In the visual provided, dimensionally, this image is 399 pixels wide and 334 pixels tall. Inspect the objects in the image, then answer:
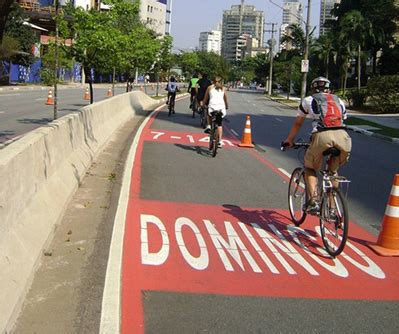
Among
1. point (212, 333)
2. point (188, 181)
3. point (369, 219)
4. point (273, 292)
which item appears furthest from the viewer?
point (188, 181)

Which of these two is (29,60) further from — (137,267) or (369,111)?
(137,267)

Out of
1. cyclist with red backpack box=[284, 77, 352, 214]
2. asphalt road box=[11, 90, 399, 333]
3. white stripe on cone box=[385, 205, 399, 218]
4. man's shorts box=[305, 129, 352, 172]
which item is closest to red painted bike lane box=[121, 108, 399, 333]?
asphalt road box=[11, 90, 399, 333]

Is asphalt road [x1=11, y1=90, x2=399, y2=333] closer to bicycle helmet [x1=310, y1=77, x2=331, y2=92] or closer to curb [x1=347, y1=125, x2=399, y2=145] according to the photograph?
bicycle helmet [x1=310, y1=77, x2=331, y2=92]

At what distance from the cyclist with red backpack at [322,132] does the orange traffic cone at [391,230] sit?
2.43 ft

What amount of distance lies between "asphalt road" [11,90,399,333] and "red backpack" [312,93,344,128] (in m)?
1.42

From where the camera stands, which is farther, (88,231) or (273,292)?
(88,231)

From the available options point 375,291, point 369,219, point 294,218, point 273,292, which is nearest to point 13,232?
point 273,292

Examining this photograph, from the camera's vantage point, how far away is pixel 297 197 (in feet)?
25.5

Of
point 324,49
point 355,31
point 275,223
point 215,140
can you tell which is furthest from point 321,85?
point 324,49

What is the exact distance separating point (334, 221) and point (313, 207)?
60cm

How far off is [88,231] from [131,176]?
388 centimetres

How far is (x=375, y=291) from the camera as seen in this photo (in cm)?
539

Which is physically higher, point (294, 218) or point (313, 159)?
point (313, 159)

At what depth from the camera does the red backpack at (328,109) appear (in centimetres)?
650
